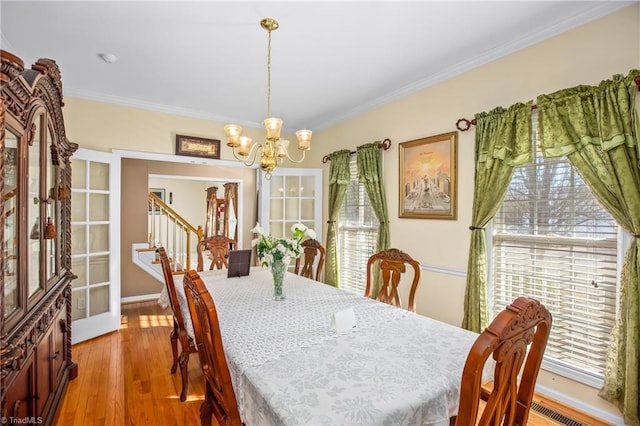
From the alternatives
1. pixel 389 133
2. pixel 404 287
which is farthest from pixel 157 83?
pixel 404 287

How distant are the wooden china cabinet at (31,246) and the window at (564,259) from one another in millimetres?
3043

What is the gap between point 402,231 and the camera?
339 centimetres

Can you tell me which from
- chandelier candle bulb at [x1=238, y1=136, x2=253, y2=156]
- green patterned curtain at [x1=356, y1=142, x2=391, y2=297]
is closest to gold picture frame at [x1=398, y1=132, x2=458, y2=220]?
green patterned curtain at [x1=356, y1=142, x2=391, y2=297]

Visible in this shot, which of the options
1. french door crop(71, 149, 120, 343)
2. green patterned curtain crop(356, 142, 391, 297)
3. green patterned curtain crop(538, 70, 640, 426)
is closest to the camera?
green patterned curtain crop(538, 70, 640, 426)

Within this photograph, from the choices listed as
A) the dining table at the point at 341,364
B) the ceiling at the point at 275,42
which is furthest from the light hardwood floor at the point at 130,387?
the ceiling at the point at 275,42

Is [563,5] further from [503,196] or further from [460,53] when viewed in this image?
[503,196]

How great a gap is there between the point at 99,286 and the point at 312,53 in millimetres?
3333

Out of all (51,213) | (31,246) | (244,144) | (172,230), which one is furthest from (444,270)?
(172,230)

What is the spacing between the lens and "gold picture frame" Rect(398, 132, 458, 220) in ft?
9.47

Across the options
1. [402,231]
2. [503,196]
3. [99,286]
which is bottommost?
[99,286]

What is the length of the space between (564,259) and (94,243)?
439 cm

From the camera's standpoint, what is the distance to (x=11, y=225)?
1.44 m

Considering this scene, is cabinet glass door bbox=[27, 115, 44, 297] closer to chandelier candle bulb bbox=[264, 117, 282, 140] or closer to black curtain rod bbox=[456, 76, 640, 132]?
chandelier candle bulb bbox=[264, 117, 282, 140]

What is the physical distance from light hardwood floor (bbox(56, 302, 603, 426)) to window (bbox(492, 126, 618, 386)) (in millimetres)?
425
